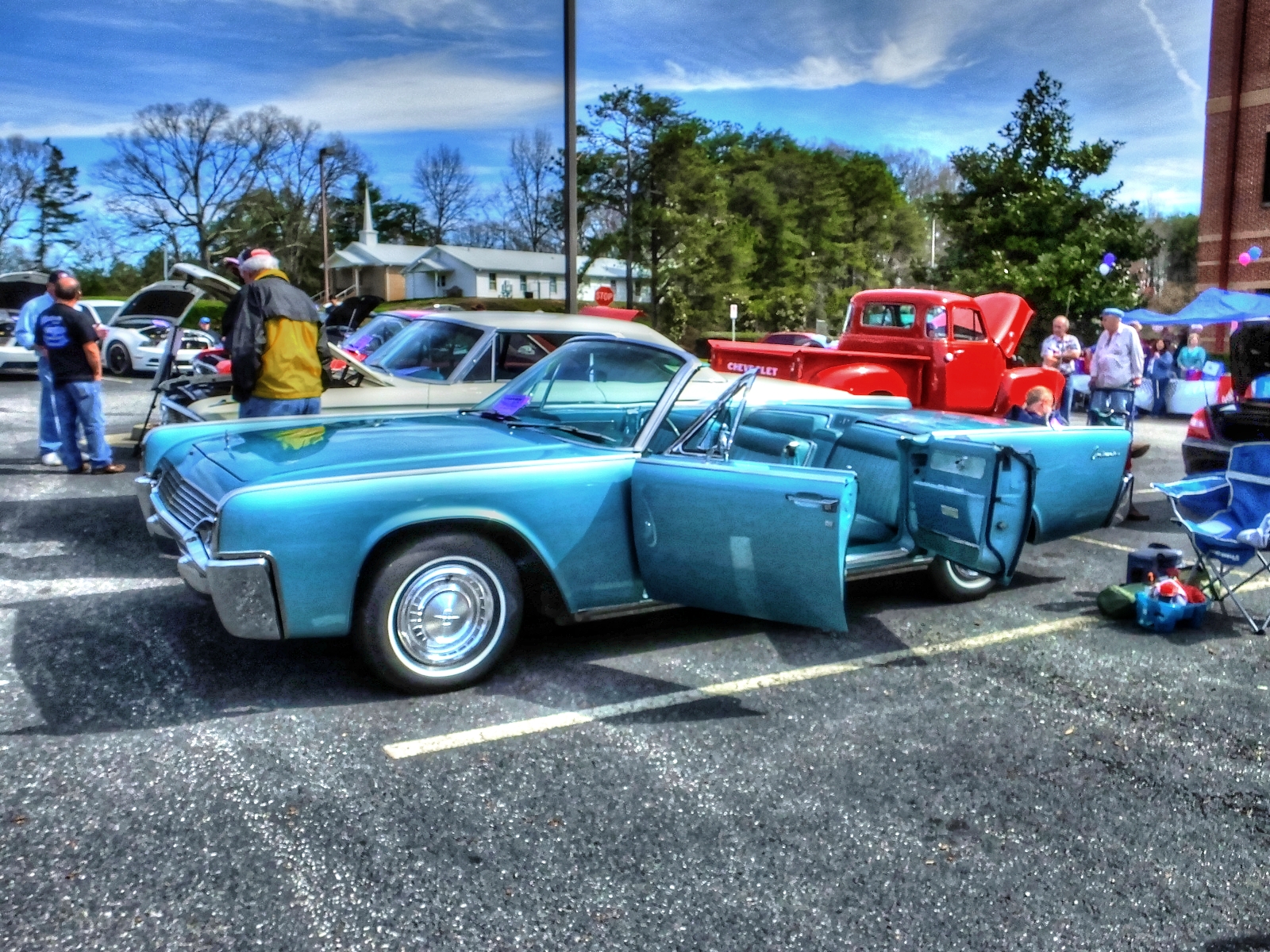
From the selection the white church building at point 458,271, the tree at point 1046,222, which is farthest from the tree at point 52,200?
the tree at point 1046,222

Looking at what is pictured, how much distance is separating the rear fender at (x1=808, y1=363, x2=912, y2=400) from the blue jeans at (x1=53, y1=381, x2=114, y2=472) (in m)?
6.54

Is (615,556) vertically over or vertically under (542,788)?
over

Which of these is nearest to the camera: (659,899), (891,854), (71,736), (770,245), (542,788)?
(659,899)

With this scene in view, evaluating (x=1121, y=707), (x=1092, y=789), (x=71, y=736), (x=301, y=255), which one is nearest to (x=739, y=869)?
(x=1092, y=789)

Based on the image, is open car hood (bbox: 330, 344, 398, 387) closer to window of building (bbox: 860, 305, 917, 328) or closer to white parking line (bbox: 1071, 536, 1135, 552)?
white parking line (bbox: 1071, 536, 1135, 552)

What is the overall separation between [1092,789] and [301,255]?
7813cm

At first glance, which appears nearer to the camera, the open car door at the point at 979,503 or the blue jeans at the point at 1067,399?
the open car door at the point at 979,503

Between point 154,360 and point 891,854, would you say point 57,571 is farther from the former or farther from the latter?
point 154,360

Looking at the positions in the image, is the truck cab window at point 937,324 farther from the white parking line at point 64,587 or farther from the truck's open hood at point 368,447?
the white parking line at point 64,587

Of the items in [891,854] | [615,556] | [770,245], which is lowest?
[891,854]

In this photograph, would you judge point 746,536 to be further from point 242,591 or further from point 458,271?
point 458,271

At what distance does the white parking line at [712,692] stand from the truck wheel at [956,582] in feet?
1.48

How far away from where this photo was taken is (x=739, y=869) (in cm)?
312

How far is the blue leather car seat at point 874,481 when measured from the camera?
552 centimetres
